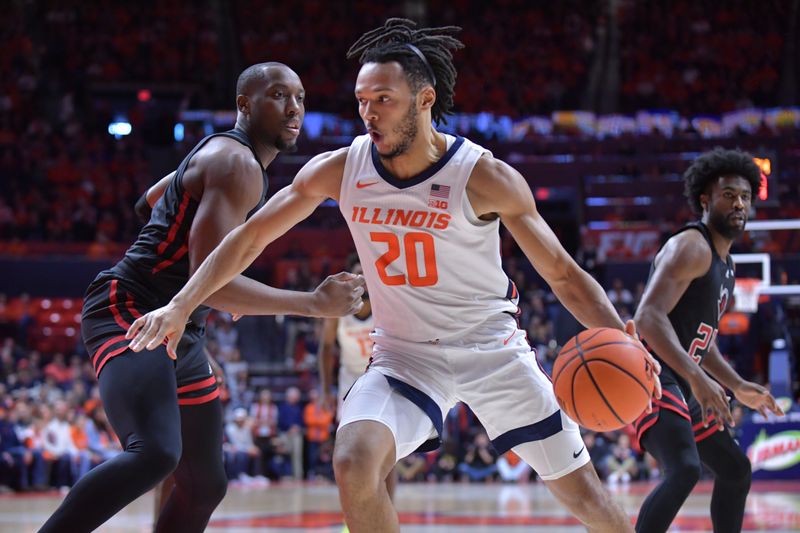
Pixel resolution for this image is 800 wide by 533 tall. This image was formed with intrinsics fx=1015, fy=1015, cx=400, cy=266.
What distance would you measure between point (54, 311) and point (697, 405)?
15426mm

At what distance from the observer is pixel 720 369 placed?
5445 mm

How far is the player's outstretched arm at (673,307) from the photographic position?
4867 millimetres

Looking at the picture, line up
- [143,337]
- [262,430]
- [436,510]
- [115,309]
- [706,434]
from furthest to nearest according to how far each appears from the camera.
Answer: [262,430] < [436,510] < [706,434] < [115,309] < [143,337]

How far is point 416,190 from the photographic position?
13.2 feet

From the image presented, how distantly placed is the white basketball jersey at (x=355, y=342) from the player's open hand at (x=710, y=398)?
336 cm

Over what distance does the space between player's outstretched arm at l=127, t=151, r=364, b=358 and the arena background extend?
451 centimetres

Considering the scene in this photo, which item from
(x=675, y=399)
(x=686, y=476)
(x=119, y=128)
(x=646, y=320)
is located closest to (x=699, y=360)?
(x=675, y=399)

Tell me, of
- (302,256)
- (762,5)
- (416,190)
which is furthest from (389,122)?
(762,5)

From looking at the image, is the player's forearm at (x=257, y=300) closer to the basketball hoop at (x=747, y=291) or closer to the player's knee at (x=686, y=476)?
the player's knee at (x=686, y=476)

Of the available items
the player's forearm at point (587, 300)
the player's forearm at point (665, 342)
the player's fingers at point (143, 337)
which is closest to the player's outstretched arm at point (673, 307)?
the player's forearm at point (665, 342)

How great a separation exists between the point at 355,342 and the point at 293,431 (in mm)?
7159

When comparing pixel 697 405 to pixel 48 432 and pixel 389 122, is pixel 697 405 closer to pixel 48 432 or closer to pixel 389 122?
pixel 389 122

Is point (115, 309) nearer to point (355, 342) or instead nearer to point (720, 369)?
point (720, 369)

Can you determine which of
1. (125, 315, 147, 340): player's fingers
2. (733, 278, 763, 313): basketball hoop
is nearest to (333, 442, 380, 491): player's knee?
(125, 315, 147, 340): player's fingers
